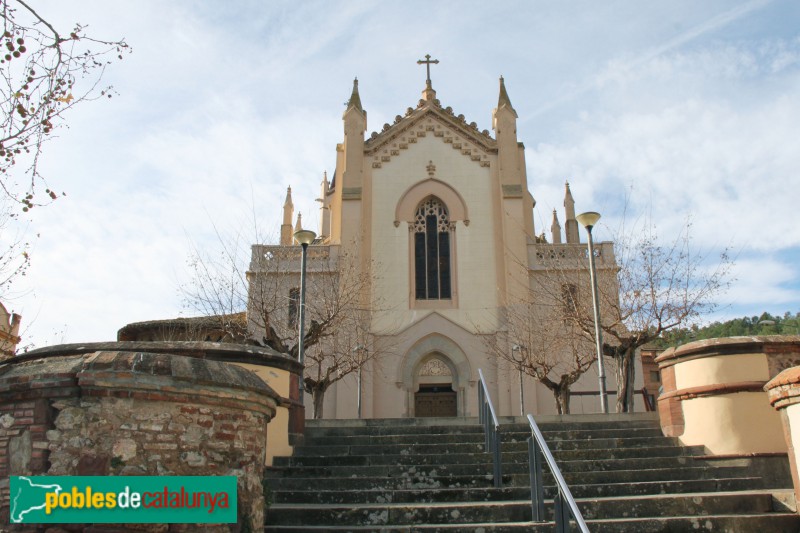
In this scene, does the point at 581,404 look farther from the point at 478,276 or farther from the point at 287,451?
the point at 287,451

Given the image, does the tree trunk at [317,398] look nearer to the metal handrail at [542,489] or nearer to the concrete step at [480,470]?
the concrete step at [480,470]

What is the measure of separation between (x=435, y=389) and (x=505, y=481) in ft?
52.5

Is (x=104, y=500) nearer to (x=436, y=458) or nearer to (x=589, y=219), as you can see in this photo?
(x=436, y=458)

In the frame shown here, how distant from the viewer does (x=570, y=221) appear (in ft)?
104

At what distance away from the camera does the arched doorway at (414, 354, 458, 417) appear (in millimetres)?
24172

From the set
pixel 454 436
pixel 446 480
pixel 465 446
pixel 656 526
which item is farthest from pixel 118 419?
pixel 454 436

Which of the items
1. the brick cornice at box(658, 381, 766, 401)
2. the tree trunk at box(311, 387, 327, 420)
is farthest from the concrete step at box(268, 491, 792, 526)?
the tree trunk at box(311, 387, 327, 420)

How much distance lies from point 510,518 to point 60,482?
4.27 meters

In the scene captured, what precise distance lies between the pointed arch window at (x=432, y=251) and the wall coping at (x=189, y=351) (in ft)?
49.2

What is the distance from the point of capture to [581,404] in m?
23.2

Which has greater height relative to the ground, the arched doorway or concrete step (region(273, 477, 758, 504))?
the arched doorway

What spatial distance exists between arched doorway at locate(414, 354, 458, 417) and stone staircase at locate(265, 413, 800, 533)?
13115 millimetres

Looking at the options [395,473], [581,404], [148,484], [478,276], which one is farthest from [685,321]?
[148,484]

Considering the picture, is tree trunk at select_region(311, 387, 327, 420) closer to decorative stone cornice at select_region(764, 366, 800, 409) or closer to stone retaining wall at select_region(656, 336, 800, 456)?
stone retaining wall at select_region(656, 336, 800, 456)
